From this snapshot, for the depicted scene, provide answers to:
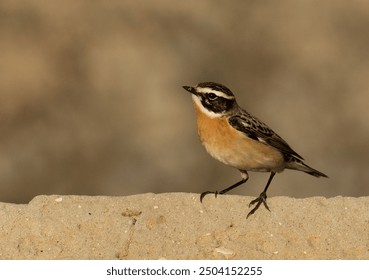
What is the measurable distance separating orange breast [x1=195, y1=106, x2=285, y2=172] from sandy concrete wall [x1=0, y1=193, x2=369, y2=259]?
1.42 feet

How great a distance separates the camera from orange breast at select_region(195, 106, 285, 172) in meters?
12.2

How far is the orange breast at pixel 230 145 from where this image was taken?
12.2 m

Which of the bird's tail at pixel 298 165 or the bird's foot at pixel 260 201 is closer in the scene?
the bird's foot at pixel 260 201

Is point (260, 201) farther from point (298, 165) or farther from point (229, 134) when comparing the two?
point (298, 165)

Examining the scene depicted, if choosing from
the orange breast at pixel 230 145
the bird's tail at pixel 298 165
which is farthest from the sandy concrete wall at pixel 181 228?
the bird's tail at pixel 298 165

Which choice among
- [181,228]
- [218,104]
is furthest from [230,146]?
[181,228]

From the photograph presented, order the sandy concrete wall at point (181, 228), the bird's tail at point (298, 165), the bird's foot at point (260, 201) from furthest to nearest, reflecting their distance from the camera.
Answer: the bird's tail at point (298, 165) → the bird's foot at point (260, 201) → the sandy concrete wall at point (181, 228)

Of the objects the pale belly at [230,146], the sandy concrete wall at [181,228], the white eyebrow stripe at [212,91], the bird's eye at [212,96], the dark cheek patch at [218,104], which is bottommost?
the sandy concrete wall at [181,228]

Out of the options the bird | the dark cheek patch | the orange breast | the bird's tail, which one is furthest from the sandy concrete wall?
the dark cheek patch

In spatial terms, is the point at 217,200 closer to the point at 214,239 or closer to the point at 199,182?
the point at 214,239

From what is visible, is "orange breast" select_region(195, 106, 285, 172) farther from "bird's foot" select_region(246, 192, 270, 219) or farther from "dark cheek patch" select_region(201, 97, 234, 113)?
"bird's foot" select_region(246, 192, 270, 219)

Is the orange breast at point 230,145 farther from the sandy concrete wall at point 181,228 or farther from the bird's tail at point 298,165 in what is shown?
the bird's tail at point 298,165
